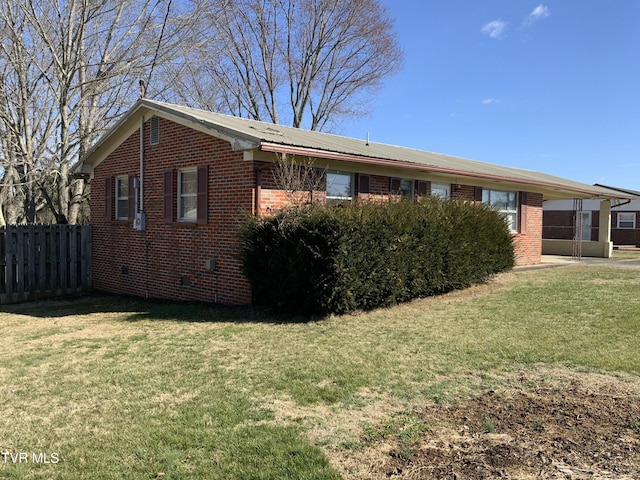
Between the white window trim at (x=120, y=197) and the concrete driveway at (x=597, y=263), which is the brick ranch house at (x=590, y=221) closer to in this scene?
the concrete driveway at (x=597, y=263)

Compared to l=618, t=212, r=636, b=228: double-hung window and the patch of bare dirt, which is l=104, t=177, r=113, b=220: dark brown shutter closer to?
the patch of bare dirt

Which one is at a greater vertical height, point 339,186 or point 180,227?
point 339,186

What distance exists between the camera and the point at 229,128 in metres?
9.31

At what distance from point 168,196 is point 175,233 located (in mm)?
852

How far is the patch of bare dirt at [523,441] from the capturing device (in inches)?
133

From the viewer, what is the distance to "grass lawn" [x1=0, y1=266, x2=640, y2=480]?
3682mm

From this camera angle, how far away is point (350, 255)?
816 centimetres

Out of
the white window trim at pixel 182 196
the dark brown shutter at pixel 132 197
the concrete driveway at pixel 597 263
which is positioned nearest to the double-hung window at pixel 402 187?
the white window trim at pixel 182 196

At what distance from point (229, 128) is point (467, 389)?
20.9 feet

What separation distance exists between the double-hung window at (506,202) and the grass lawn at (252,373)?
6.36 metres

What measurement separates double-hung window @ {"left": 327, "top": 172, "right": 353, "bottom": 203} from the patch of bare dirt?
6.74 meters

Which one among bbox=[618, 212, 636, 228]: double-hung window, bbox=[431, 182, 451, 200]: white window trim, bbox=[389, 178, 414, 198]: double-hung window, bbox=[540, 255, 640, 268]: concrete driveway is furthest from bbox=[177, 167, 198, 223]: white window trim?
bbox=[618, 212, 636, 228]: double-hung window

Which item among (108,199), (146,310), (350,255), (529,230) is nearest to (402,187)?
(350,255)

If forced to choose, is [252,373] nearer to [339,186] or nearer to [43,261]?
[339,186]
